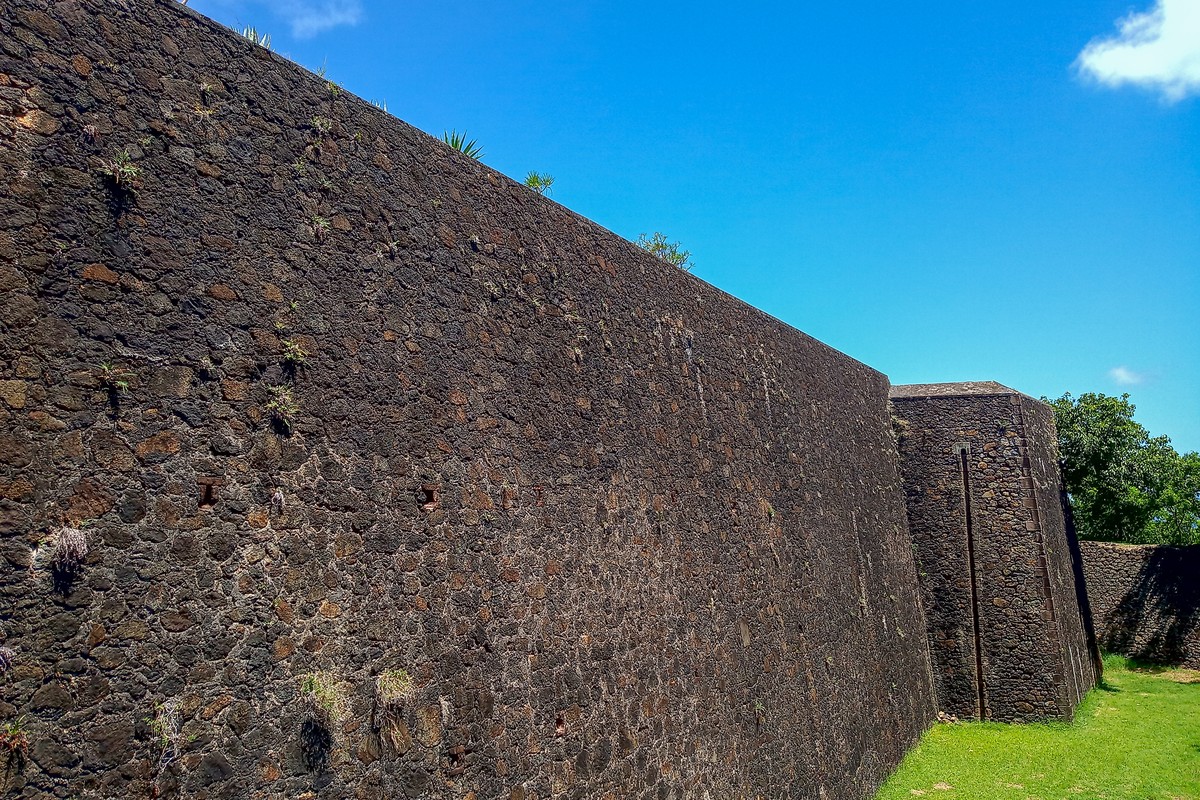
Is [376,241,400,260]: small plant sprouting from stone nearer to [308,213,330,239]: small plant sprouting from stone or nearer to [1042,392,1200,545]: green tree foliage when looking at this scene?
[308,213,330,239]: small plant sprouting from stone

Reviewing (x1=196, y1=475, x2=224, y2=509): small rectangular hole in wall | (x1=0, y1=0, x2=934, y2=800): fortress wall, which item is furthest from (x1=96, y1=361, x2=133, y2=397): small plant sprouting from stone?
(x1=196, y1=475, x2=224, y2=509): small rectangular hole in wall

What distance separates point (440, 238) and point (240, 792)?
11.2 ft

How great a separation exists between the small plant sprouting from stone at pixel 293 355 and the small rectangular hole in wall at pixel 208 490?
2.35 feet

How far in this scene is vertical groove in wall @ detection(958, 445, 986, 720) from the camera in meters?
14.5

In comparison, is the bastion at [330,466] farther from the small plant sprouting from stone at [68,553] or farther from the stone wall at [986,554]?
the stone wall at [986,554]

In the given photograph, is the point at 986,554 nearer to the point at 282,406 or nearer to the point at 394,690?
the point at 394,690

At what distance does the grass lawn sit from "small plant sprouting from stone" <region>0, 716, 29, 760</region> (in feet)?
32.8

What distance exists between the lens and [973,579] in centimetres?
1485

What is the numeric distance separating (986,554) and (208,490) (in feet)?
46.9

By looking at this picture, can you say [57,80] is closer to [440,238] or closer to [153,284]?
[153,284]

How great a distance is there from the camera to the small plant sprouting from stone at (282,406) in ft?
13.9

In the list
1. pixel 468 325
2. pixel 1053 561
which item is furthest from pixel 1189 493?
pixel 468 325

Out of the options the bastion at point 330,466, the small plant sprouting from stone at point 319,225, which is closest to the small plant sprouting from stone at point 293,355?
the bastion at point 330,466

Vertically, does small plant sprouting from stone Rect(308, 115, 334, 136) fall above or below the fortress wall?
above
